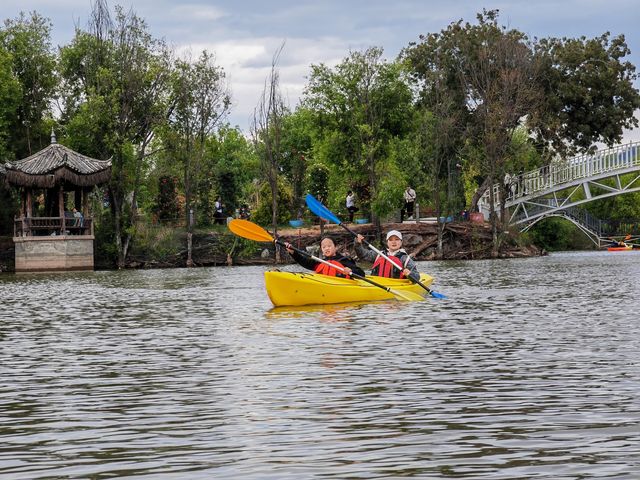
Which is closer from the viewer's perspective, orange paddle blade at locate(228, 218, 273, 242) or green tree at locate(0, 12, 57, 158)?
orange paddle blade at locate(228, 218, 273, 242)

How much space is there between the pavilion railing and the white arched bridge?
23919 mm

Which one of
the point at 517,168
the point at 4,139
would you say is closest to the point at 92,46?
the point at 4,139

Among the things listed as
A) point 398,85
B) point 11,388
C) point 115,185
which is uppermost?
point 398,85

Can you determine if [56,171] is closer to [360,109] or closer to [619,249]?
[360,109]

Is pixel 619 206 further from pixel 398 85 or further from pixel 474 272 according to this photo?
pixel 474 272

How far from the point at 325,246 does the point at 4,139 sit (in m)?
36.8

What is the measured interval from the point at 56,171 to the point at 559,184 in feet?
91.8

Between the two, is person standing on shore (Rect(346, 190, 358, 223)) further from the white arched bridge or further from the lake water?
the lake water

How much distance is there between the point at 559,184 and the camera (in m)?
64.4

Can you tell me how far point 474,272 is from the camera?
39812mm

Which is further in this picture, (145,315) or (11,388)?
(145,315)

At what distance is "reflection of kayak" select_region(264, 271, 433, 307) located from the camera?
22.6 meters

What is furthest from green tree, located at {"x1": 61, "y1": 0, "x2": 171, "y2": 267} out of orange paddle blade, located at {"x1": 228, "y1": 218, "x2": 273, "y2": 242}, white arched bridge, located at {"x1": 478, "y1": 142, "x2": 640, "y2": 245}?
orange paddle blade, located at {"x1": 228, "y1": 218, "x2": 273, "y2": 242}

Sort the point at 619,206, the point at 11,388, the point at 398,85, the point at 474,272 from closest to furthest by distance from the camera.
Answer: the point at 11,388
the point at 474,272
the point at 398,85
the point at 619,206
